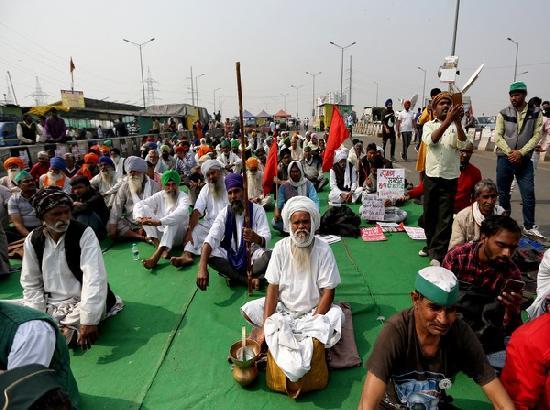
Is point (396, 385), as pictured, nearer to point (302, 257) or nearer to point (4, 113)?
point (302, 257)

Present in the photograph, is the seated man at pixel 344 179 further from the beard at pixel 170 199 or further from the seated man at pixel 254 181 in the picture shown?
the beard at pixel 170 199

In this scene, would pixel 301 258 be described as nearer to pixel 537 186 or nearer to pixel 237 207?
pixel 237 207

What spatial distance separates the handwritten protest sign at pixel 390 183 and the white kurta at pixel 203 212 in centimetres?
322

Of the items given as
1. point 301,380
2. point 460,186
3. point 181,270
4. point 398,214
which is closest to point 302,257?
point 301,380

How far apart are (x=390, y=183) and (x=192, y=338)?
16.3 ft

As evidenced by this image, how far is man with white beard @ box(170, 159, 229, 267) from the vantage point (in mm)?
5172

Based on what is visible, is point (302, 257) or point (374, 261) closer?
point (302, 257)

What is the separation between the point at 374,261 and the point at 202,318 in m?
2.44

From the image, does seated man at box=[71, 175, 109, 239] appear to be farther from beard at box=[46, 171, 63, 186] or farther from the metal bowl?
the metal bowl

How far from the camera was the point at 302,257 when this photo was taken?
3.05m

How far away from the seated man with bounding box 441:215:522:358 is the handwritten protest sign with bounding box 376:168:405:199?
4.26 meters

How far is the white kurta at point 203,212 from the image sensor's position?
17.1 ft

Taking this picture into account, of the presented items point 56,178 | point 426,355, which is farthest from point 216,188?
point 426,355

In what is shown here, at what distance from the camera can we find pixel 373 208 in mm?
6504
